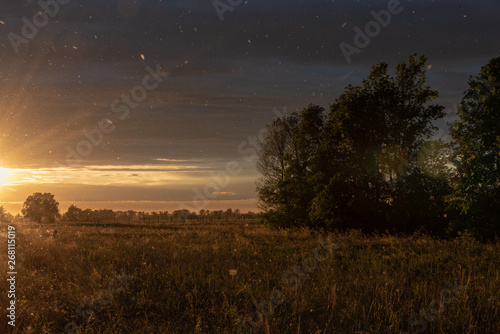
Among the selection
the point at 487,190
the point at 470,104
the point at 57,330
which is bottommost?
the point at 57,330

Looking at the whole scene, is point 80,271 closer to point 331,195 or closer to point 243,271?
point 243,271

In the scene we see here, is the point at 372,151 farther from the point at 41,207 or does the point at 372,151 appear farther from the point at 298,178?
the point at 41,207

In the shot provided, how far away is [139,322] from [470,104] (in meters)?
25.2

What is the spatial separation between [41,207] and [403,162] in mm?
91267

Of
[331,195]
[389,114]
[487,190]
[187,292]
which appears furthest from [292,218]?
[187,292]

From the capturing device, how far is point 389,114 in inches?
1045
